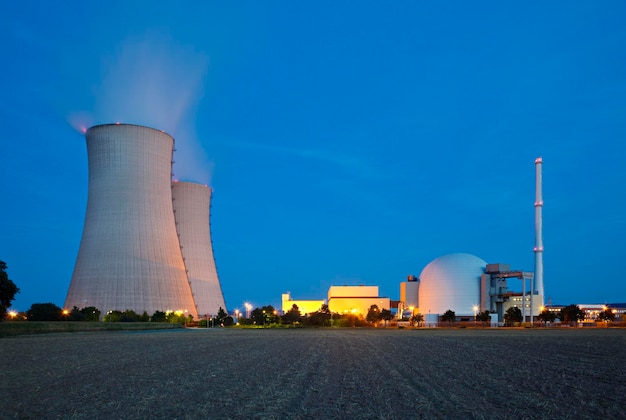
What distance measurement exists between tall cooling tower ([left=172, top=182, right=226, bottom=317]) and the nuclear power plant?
676cm

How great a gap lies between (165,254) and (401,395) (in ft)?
127

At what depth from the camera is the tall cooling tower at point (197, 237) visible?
176 feet

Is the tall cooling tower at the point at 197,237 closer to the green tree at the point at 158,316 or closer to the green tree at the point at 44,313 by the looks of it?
the green tree at the point at 158,316

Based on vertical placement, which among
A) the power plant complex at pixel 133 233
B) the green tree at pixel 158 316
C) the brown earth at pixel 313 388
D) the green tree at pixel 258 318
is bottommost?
the green tree at pixel 258 318

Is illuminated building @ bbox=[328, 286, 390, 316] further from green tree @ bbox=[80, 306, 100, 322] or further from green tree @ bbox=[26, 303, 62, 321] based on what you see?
green tree @ bbox=[26, 303, 62, 321]

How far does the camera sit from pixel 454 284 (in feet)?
287

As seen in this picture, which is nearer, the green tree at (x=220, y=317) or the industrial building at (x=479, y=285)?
the green tree at (x=220, y=317)

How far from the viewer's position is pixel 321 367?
1215 cm

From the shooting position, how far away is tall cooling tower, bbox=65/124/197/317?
41031 millimetres

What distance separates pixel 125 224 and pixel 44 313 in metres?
10.6

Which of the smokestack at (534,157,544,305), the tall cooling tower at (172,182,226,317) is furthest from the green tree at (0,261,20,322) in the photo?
the smokestack at (534,157,544,305)

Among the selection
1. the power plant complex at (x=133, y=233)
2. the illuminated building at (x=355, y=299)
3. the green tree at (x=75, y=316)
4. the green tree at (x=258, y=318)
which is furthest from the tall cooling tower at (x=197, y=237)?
the illuminated building at (x=355, y=299)

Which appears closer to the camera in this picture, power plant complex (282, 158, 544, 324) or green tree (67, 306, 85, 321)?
green tree (67, 306, 85, 321)

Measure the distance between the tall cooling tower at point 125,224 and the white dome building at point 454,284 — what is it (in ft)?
184
